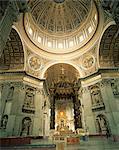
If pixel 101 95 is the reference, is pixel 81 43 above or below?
above

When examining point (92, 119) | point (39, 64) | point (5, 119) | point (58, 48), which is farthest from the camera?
point (58, 48)

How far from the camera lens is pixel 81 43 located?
2058cm

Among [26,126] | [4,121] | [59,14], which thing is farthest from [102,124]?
[59,14]

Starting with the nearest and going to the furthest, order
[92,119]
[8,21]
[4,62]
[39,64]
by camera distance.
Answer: [8,21] < [92,119] < [4,62] < [39,64]

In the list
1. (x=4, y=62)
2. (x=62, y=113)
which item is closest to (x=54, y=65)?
(x=4, y=62)

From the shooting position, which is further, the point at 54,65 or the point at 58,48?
the point at 58,48

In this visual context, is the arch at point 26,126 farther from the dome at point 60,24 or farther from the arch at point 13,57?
the dome at point 60,24

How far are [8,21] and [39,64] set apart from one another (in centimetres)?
1279

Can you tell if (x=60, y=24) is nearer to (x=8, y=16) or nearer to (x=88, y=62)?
(x=88, y=62)

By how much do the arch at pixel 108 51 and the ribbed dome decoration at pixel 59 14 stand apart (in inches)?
263

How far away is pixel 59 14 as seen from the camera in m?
23.5

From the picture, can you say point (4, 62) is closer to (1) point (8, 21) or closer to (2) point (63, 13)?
(1) point (8, 21)

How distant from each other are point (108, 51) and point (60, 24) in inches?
432

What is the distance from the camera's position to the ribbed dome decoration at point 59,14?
Answer: 21.1 meters
